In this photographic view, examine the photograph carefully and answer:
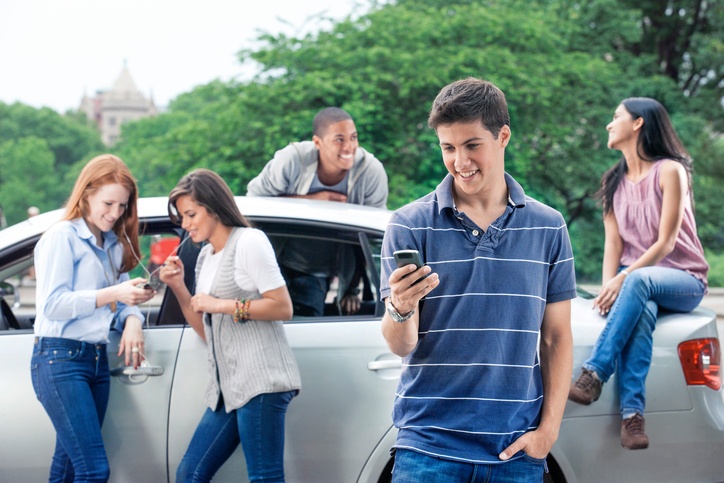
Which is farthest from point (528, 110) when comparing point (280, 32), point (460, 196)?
point (460, 196)

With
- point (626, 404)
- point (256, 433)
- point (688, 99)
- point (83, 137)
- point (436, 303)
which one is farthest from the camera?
point (83, 137)

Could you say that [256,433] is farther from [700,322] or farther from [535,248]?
[700,322]

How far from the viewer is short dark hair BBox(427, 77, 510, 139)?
195 cm

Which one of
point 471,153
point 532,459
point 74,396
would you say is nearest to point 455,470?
point 532,459

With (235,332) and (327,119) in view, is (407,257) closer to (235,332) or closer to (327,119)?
(235,332)

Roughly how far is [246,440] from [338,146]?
73.2 inches

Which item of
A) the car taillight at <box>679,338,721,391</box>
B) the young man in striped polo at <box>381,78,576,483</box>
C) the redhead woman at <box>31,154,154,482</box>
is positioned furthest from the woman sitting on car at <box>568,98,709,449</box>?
the redhead woman at <box>31,154,154,482</box>

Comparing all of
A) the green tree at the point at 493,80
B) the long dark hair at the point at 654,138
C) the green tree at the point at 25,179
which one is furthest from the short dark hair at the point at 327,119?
the green tree at the point at 25,179

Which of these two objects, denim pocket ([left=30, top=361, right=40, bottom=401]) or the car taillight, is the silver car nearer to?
the car taillight

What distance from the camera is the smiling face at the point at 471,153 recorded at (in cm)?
196

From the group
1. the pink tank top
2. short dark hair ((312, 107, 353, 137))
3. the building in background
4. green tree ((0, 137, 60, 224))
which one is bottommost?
green tree ((0, 137, 60, 224))

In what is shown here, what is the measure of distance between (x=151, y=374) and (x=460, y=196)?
1.62 m

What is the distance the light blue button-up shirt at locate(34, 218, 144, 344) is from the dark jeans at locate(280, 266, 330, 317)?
0.73m

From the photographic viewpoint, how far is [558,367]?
6.77 ft
